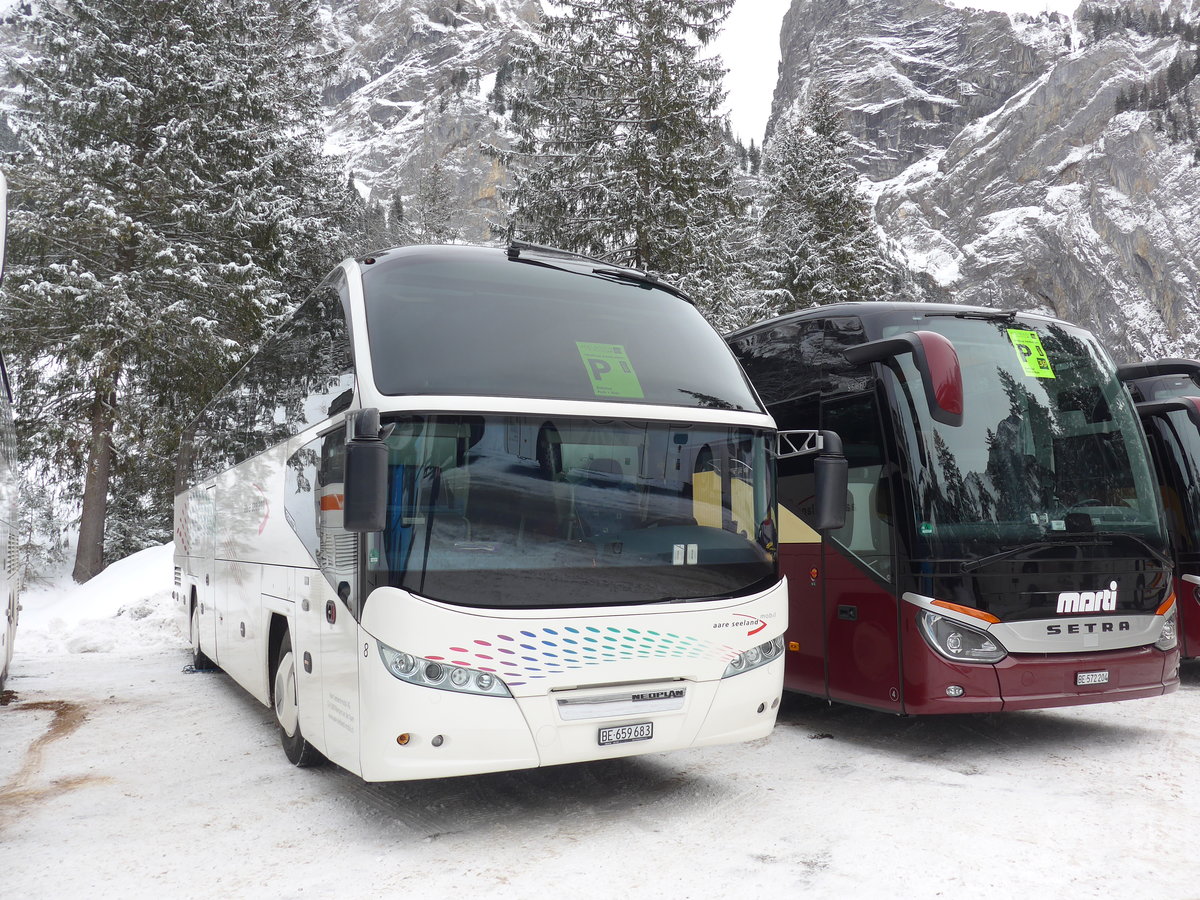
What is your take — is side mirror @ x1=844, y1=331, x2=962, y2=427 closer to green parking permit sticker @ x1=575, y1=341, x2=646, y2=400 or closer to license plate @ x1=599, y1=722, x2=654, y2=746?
green parking permit sticker @ x1=575, y1=341, x2=646, y2=400

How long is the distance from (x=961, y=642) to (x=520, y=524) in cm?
326

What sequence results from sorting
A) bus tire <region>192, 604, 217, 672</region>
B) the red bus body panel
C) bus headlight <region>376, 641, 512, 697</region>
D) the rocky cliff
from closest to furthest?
bus headlight <region>376, 641, 512, 697</region>, the red bus body panel, bus tire <region>192, 604, 217, 672</region>, the rocky cliff

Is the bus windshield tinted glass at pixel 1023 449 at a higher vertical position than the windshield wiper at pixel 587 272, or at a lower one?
lower

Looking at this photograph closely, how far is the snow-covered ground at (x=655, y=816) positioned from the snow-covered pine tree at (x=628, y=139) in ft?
50.3

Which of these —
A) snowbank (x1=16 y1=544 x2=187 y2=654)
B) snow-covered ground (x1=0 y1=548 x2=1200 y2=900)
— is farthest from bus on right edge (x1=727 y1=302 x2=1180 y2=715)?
snowbank (x1=16 y1=544 x2=187 y2=654)

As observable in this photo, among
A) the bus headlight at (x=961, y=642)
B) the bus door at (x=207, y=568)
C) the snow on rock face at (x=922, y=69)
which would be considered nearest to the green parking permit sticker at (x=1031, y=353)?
the bus headlight at (x=961, y=642)

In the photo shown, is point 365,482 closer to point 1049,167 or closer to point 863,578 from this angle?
point 863,578

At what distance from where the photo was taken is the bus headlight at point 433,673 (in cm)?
485

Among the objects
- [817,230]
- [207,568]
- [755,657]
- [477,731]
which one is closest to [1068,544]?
[755,657]

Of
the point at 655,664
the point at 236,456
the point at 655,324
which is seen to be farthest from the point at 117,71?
the point at 655,664

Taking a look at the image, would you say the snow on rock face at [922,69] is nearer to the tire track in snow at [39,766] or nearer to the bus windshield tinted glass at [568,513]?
the tire track in snow at [39,766]

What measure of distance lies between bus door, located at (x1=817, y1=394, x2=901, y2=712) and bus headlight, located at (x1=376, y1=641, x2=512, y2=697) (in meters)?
3.19

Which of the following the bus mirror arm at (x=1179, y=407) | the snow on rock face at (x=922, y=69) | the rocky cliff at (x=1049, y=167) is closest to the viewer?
the bus mirror arm at (x=1179, y=407)

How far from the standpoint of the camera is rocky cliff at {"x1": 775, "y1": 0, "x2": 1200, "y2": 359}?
114 m
